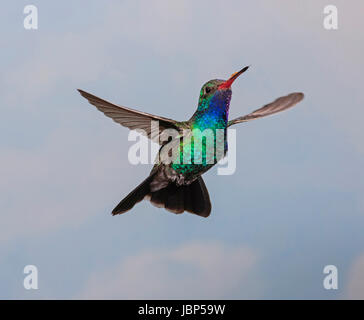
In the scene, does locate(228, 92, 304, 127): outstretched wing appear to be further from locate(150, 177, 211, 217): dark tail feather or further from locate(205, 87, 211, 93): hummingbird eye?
locate(150, 177, 211, 217): dark tail feather

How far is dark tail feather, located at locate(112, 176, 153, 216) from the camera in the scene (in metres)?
1.99

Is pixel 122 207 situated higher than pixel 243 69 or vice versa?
pixel 243 69

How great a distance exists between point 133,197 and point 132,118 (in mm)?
326

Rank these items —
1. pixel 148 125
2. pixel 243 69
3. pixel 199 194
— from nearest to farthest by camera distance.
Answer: pixel 243 69 → pixel 148 125 → pixel 199 194

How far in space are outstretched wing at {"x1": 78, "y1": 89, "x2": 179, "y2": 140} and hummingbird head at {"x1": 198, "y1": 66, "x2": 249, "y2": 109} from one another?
15cm

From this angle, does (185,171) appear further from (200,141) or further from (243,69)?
(243,69)

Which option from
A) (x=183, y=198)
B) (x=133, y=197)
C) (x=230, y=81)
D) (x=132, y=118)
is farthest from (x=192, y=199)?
(x=230, y=81)

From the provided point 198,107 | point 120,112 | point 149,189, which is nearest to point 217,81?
point 198,107

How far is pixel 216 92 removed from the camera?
6.45ft

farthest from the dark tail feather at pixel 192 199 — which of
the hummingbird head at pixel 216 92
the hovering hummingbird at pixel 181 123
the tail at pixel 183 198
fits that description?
the hummingbird head at pixel 216 92

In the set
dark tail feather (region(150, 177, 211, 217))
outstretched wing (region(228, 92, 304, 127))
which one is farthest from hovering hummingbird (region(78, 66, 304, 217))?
dark tail feather (region(150, 177, 211, 217))

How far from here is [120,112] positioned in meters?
2.03

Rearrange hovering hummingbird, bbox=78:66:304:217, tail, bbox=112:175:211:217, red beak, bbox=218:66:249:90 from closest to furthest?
red beak, bbox=218:66:249:90 → hovering hummingbird, bbox=78:66:304:217 → tail, bbox=112:175:211:217

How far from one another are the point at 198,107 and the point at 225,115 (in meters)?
0.12
